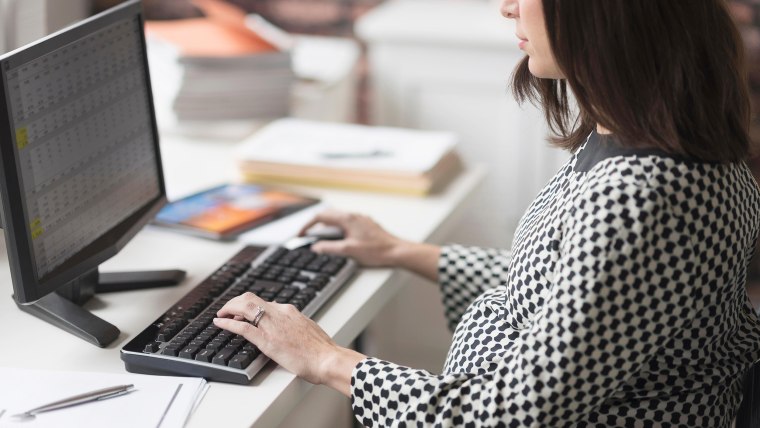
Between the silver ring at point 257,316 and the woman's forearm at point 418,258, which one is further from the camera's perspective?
the woman's forearm at point 418,258

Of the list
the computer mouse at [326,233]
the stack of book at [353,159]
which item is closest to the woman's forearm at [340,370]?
the computer mouse at [326,233]

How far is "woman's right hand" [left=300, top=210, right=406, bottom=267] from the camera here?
1.53 m

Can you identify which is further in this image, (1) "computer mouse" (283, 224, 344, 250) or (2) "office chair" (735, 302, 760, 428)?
(1) "computer mouse" (283, 224, 344, 250)

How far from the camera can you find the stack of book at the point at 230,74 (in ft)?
6.70

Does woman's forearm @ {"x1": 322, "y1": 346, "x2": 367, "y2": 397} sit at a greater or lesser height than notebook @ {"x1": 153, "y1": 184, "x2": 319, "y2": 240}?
greater

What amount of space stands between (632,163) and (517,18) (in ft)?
0.85

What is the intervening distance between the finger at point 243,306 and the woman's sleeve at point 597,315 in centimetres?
28

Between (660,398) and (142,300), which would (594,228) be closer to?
(660,398)

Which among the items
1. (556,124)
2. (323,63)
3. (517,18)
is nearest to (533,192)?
(323,63)

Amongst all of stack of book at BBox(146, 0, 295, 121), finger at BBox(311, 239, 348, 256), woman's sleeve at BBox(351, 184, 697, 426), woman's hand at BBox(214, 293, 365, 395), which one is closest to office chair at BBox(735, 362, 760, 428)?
woman's sleeve at BBox(351, 184, 697, 426)

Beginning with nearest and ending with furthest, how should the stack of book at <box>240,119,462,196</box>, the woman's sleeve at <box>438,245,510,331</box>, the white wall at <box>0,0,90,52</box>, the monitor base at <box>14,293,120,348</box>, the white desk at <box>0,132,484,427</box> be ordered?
1. the white desk at <box>0,132,484,427</box>
2. the monitor base at <box>14,293,120,348</box>
3. the woman's sleeve at <box>438,245,510,331</box>
4. the white wall at <box>0,0,90,52</box>
5. the stack of book at <box>240,119,462,196</box>

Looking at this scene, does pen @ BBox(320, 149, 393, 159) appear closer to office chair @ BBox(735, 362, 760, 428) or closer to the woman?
the woman

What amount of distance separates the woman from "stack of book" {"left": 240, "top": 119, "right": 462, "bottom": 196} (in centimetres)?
61

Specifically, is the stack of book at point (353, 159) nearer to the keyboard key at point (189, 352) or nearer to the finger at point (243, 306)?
the finger at point (243, 306)
